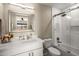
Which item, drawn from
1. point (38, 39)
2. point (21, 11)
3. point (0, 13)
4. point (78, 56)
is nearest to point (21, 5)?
point (21, 11)

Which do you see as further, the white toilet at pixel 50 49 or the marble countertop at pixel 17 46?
the white toilet at pixel 50 49

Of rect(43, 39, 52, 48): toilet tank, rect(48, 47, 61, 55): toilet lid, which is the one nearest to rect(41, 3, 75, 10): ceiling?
rect(43, 39, 52, 48): toilet tank

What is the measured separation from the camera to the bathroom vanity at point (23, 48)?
126cm

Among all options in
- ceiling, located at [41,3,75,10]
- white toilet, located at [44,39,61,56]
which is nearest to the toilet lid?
white toilet, located at [44,39,61,56]

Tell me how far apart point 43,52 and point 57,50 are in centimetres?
23

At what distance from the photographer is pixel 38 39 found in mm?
1431

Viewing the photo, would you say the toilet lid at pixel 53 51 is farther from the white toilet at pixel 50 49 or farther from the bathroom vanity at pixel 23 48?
the bathroom vanity at pixel 23 48

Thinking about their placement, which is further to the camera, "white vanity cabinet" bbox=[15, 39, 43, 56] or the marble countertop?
"white vanity cabinet" bbox=[15, 39, 43, 56]

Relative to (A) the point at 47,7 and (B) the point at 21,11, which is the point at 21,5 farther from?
(A) the point at 47,7

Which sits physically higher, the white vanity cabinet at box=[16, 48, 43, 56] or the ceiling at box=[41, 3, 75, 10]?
the ceiling at box=[41, 3, 75, 10]

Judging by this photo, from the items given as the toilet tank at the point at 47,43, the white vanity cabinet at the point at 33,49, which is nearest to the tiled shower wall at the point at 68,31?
the toilet tank at the point at 47,43

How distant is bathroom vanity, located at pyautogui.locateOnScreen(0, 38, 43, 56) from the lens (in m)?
1.26

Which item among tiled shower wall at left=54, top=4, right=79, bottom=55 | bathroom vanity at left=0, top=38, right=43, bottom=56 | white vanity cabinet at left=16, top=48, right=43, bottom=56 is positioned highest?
tiled shower wall at left=54, top=4, right=79, bottom=55

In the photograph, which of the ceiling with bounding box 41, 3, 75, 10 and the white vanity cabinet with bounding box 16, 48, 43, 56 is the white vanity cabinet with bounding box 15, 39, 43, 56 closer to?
the white vanity cabinet with bounding box 16, 48, 43, 56
